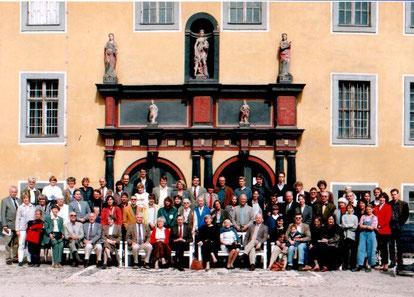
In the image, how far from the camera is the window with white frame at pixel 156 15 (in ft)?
66.6

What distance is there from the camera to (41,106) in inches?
813

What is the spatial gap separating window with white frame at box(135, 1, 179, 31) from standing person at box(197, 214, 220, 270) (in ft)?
24.1

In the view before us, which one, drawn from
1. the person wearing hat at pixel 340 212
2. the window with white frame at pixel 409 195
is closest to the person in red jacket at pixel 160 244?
the person wearing hat at pixel 340 212

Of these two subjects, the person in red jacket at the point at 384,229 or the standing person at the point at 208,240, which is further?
the person in red jacket at the point at 384,229

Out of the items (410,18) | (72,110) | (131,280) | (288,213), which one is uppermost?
(410,18)

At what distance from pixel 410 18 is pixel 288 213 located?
27.2 ft

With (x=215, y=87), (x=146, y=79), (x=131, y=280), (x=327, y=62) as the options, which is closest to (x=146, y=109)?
(x=146, y=79)

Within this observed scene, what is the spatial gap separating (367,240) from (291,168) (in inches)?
197

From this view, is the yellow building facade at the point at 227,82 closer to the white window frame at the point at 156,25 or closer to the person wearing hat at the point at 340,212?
the white window frame at the point at 156,25

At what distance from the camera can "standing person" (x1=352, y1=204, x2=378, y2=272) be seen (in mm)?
15188

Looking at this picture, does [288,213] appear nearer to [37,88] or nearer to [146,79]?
[146,79]

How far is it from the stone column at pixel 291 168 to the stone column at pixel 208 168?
7.38 ft

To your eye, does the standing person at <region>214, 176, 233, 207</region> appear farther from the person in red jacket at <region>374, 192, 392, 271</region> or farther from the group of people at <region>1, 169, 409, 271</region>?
the person in red jacket at <region>374, 192, 392, 271</region>

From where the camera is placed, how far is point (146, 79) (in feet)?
66.7
